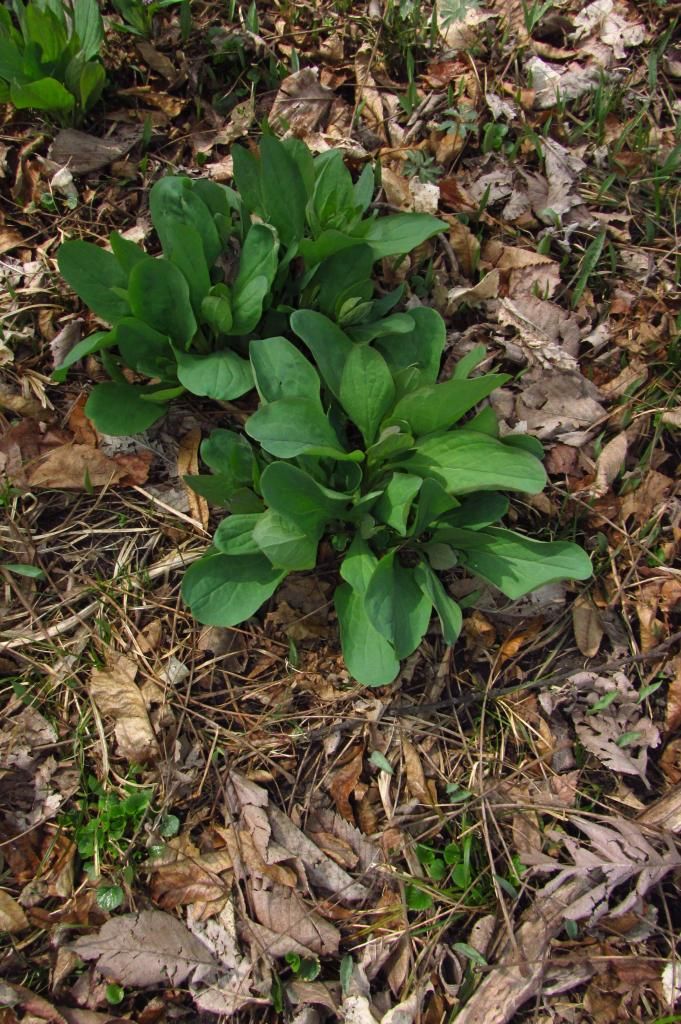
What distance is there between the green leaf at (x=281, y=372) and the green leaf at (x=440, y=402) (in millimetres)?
223

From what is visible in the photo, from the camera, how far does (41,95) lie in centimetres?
211

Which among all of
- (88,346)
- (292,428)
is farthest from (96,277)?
(292,428)

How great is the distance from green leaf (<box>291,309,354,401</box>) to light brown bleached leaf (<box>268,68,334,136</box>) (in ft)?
2.83

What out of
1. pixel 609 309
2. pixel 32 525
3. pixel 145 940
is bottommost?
pixel 145 940

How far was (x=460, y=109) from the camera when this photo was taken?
2438 millimetres

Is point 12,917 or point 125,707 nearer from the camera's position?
point 12,917

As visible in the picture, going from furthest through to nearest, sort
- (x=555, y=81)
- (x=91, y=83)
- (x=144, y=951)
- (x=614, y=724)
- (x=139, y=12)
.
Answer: (x=555, y=81), (x=139, y=12), (x=91, y=83), (x=614, y=724), (x=144, y=951)

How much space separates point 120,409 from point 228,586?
527mm

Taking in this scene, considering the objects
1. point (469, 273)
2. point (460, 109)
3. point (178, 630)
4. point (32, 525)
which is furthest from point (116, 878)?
point (460, 109)

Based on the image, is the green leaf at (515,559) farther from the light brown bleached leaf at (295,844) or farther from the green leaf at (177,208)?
the green leaf at (177,208)

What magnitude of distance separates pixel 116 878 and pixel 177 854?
14 cm

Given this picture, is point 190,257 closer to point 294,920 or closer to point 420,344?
point 420,344

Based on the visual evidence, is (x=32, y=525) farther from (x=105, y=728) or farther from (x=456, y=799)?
(x=456, y=799)

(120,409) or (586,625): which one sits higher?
(120,409)
